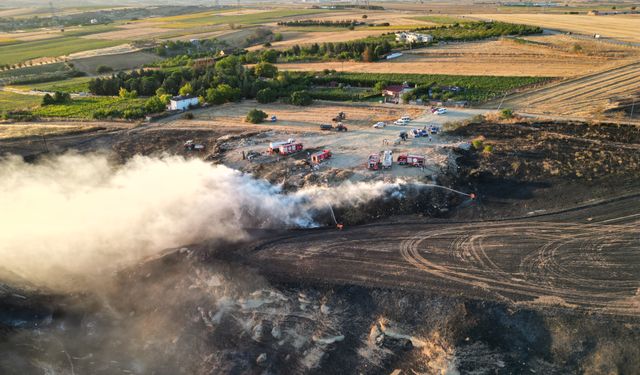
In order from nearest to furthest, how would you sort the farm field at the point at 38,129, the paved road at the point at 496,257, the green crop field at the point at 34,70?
the paved road at the point at 496,257 < the farm field at the point at 38,129 < the green crop field at the point at 34,70

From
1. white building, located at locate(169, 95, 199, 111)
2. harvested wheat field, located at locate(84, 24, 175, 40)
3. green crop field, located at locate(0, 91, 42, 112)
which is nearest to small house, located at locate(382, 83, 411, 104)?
white building, located at locate(169, 95, 199, 111)

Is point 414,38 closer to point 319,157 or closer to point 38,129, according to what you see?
point 319,157

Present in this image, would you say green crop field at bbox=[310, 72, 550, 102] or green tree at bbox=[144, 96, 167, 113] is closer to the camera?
green tree at bbox=[144, 96, 167, 113]

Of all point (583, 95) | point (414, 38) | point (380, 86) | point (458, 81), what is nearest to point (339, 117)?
point (380, 86)

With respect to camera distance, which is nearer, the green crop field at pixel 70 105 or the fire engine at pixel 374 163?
the fire engine at pixel 374 163

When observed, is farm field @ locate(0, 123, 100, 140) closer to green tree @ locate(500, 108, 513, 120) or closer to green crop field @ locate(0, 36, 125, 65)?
green tree @ locate(500, 108, 513, 120)

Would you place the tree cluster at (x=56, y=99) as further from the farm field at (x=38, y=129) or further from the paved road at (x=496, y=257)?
the paved road at (x=496, y=257)

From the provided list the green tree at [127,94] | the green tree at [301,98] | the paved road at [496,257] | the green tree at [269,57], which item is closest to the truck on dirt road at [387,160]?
the paved road at [496,257]

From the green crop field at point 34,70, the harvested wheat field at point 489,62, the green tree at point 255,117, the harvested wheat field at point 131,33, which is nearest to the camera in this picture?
the green tree at point 255,117
